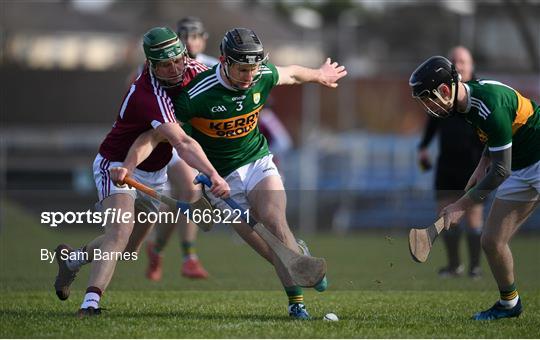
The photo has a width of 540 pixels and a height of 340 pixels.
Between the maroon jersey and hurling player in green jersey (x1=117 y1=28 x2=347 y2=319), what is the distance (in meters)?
0.12

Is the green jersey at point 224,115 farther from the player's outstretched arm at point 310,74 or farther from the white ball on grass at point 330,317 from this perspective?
the white ball on grass at point 330,317

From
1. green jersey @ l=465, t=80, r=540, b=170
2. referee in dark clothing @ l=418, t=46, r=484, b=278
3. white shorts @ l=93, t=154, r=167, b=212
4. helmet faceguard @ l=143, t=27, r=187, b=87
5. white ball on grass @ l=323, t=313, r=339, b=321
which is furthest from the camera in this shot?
referee in dark clothing @ l=418, t=46, r=484, b=278

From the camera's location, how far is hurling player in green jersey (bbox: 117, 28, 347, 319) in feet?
26.9

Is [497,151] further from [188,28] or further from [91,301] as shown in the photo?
[188,28]

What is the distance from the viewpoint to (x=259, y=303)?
9.38 metres

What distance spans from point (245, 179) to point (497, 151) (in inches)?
74.6

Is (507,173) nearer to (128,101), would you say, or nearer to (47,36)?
(128,101)

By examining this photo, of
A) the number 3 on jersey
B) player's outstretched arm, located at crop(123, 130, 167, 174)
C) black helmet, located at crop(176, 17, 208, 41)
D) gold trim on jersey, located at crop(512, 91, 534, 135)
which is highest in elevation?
the number 3 on jersey

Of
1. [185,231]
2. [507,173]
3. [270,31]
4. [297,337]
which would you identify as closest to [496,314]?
[507,173]

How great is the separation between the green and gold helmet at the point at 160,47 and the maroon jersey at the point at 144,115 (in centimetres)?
18

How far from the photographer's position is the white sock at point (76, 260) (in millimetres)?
8773

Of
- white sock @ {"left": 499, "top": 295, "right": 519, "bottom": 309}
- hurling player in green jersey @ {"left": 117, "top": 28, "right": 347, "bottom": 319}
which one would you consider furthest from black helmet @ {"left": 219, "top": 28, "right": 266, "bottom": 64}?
white sock @ {"left": 499, "top": 295, "right": 519, "bottom": 309}

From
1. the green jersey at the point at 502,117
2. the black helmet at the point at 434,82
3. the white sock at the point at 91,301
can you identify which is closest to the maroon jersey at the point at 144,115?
the white sock at the point at 91,301
